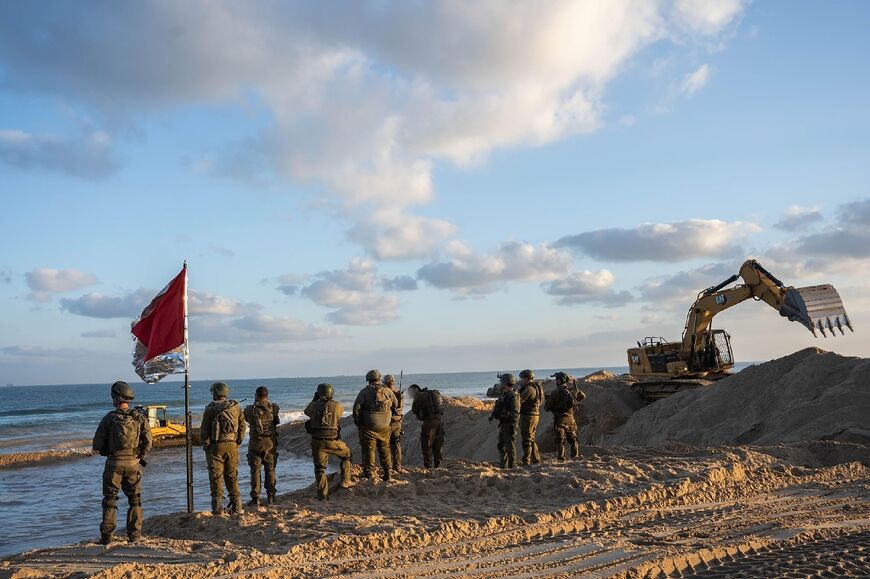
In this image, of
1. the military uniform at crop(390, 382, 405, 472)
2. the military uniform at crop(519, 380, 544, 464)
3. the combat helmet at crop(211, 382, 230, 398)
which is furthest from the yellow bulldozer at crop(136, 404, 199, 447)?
the combat helmet at crop(211, 382, 230, 398)

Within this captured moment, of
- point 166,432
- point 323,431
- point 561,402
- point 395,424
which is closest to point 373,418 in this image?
point 323,431

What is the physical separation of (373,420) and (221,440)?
2560 mm

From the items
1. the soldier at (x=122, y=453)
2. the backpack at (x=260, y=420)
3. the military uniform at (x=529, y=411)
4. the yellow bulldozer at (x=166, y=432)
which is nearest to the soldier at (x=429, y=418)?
the military uniform at (x=529, y=411)

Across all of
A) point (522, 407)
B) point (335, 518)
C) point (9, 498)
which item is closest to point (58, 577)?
point (335, 518)

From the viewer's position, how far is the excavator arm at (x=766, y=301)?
1770 cm

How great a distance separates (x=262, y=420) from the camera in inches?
381

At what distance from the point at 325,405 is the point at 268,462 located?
122cm

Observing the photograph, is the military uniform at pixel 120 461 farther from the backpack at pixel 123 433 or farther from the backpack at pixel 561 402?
the backpack at pixel 561 402

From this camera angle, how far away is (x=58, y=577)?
6.31m

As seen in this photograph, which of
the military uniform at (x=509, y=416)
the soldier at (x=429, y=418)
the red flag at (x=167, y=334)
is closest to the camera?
the red flag at (x=167, y=334)

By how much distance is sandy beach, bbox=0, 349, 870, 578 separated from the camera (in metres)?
6.50

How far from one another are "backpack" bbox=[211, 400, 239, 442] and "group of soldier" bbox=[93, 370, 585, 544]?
0.04ft

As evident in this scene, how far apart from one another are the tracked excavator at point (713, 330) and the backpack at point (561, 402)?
334 inches

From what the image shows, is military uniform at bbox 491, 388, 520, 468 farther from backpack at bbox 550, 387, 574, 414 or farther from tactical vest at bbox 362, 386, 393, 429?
tactical vest at bbox 362, 386, 393, 429
